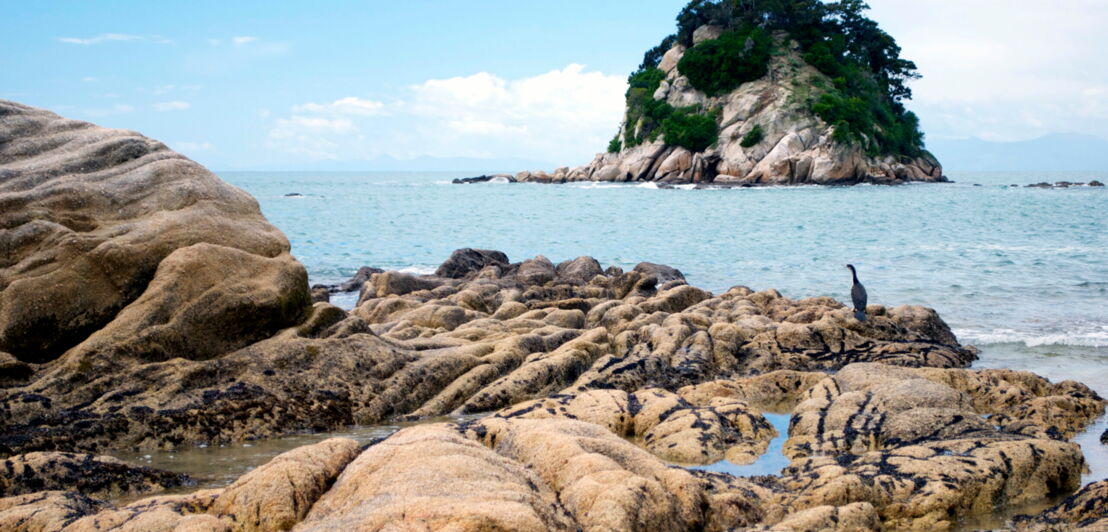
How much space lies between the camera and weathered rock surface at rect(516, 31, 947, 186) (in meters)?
80.6

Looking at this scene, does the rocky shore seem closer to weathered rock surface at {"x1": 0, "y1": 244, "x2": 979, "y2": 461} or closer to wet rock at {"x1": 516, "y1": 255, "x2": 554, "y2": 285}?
weathered rock surface at {"x1": 0, "y1": 244, "x2": 979, "y2": 461}

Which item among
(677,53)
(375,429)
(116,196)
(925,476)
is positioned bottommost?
(375,429)

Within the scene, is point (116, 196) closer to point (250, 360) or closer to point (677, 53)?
point (250, 360)

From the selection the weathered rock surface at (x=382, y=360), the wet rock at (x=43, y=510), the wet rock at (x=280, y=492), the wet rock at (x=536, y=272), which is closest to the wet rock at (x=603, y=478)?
the wet rock at (x=280, y=492)

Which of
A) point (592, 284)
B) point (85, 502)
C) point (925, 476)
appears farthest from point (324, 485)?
point (592, 284)

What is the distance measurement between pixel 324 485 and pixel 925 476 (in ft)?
15.4

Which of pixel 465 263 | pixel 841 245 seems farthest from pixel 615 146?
pixel 465 263

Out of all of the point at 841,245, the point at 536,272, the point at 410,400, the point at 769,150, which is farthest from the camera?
the point at 769,150

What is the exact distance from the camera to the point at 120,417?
8.51m

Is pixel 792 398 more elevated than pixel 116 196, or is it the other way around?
pixel 116 196

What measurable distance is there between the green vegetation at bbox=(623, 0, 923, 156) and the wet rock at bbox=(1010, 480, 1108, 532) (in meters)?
79.7

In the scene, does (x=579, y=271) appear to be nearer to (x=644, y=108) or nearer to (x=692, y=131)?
(x=692, y=131)

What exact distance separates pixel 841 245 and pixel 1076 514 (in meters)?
27.3

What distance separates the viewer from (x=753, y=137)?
83000 millimetres
